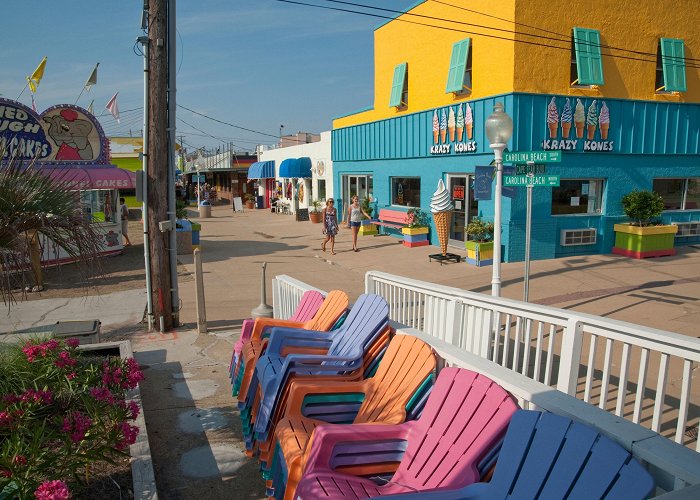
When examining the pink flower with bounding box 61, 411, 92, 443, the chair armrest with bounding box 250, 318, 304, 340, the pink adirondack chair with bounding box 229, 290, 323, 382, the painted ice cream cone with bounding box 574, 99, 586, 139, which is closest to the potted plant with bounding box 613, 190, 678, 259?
the painted ice cream cone with bounding box 574, 99, 586, 139

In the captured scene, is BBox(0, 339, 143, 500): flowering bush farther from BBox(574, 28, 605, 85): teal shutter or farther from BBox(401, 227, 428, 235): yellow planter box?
BBox(574, 28, 605, 85): teal shutter

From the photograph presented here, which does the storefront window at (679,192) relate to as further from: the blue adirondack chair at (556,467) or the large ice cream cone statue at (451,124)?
the blue adirondack chair at (556,467)

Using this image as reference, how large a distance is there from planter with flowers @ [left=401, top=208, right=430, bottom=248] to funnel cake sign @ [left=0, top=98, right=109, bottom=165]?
9.36 m

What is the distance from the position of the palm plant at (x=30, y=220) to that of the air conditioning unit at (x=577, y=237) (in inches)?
483

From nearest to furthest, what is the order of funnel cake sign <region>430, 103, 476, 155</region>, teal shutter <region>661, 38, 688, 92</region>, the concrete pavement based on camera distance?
the concrete pavement < funnel cake sign <region>430, 103, 476, 155</region> < teal shutter <region>661, 38, 688, 92</region>

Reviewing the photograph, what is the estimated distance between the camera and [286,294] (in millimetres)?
7219

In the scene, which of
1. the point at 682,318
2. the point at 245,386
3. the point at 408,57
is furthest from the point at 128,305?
the point at 408,57

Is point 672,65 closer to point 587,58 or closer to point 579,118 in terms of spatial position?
point 587,58

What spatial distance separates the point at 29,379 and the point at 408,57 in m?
16.3

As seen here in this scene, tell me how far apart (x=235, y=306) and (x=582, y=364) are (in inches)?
231

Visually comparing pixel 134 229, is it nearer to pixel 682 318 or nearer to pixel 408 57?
pixel 408 57

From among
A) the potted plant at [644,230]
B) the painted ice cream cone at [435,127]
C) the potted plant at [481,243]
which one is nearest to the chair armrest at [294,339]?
the potted plant at [481,243]

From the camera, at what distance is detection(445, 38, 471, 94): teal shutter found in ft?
46.8

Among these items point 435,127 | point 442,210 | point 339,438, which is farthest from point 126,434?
point 435,127
